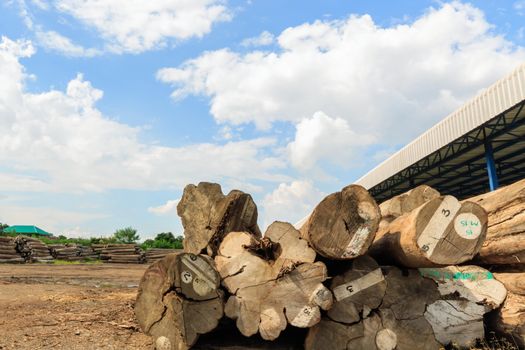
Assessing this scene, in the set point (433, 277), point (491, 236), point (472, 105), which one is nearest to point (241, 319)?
point (433, 277)

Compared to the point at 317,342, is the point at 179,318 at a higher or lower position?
higher

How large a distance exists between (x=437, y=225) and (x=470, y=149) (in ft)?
54.2

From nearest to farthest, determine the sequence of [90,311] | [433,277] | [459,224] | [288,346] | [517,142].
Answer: [459,224], [288,346], [433,277], [90,311], [517,142]

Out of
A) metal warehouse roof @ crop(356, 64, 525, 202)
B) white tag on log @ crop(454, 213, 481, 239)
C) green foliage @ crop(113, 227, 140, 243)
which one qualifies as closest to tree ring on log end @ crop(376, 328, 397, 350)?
white tag on log @ crop(454, 213, 481, 239)

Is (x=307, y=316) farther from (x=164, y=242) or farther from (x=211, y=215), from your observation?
(x=164, y=242)

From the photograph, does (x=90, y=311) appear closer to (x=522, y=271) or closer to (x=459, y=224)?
(x=459, y=224)

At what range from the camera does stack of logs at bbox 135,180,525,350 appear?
417cm

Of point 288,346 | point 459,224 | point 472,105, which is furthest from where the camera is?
point 472,105

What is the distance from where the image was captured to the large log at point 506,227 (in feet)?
15.8

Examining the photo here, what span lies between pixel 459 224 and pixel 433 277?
1.07m

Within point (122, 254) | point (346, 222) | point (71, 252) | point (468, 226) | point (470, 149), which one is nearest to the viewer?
point (346, 222)

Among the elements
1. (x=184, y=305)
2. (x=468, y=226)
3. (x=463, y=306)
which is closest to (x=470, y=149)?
(x=463, y=306)

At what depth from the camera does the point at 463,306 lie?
187 inches

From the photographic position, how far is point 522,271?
199 inches
